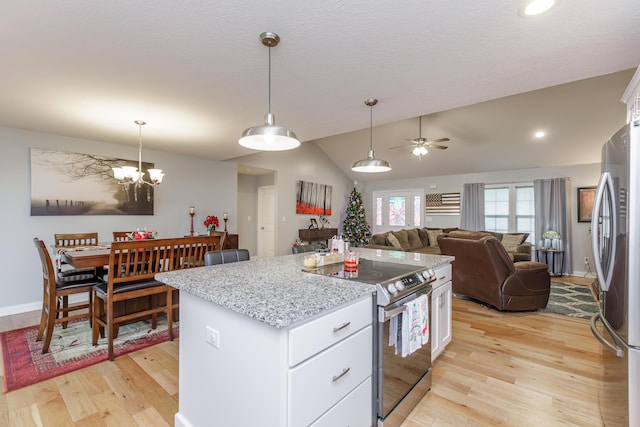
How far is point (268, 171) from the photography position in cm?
681

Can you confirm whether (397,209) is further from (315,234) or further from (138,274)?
(138,274)

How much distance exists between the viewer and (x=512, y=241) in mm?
6047

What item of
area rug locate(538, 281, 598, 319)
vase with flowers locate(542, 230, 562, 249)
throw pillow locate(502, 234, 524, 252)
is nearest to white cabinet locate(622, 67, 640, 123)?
area rug locate(538, 281, 598, 319)

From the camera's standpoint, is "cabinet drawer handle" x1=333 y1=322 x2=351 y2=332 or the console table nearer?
"cabinet drawer handle" x1=333 y1=322 x2=351 y2=332

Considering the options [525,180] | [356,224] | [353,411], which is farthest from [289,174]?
[353,411]

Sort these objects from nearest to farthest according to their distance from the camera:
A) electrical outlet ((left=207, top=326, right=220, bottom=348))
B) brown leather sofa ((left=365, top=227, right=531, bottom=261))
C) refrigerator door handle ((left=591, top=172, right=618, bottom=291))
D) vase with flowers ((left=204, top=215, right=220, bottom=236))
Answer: electrical outlet ((left=207, top=326, right=220, bottom=348))
refrigerator door handle ((left=591, top=172, right=618, bottom=291))
vase with flowers ((left=204, top=215, right=220, bottom=236))
brown leather sofa ((left=365, top=227, right=531, bottom=261))

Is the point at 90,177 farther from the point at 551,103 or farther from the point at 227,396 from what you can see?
the point at 551,103

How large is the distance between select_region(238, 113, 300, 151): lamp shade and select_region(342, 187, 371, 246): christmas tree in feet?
20.7

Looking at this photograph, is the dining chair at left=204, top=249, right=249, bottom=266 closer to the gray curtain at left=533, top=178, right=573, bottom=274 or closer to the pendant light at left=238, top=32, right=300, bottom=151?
the pendant light at left=238, top=32, right=300, bottom=151

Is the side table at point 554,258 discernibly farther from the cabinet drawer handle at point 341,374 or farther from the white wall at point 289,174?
the cabinet drawer handle at point 341,374

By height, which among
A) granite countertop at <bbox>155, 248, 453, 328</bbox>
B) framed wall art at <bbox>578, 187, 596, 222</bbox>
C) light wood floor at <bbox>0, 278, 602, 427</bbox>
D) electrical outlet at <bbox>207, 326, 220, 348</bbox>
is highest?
framed wall art at <bbox>578, 187, 596, 222</bbox>

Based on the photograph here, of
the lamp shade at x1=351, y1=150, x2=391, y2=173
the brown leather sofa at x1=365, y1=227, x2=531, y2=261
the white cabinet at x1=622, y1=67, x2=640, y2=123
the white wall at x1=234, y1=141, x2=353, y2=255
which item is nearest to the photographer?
the white cabinet at x1=622, y1=67, x2=640, y2=123

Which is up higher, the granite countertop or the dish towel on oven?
the granite countertop

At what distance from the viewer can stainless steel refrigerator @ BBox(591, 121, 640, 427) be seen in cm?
133
